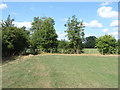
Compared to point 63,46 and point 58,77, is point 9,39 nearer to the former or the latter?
point 58,77

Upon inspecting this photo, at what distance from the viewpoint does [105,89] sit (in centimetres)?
337

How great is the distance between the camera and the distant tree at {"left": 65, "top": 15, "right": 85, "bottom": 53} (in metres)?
21.0

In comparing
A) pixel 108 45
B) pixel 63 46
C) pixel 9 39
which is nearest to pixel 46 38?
pixel 63 46

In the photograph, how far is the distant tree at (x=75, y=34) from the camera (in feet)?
68.9

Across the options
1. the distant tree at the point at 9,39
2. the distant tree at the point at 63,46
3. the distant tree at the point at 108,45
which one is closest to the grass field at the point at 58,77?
the distant tree at the point at 9,39

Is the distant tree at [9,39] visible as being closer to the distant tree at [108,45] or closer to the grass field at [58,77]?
the grass field at [58,77]

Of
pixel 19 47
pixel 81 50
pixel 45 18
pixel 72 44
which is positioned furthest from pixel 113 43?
pixel 19 47

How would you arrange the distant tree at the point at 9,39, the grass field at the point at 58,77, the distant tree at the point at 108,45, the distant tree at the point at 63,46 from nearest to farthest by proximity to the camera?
the grass field at the point at 58,77
the distant tree at the point at 9,39
the distant tree at the point at 108,45
the distant tree at the point at 63,46

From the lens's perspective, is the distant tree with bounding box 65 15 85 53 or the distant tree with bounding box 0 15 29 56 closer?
the distant tree with bounding box 0 15 29 56

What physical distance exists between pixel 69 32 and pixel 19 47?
→ 9.97 m

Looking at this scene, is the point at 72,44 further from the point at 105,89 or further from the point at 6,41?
the point at 105,89

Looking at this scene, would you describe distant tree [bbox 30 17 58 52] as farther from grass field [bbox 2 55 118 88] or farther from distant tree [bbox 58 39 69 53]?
grass field [bbox 2 55 118 88]

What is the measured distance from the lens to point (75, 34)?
2102 centimetres

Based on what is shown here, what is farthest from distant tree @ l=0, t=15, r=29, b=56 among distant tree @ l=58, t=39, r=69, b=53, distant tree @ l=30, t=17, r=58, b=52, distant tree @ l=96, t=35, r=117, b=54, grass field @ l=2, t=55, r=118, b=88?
distant tree @ l=96, t=35, r=117, b=54
